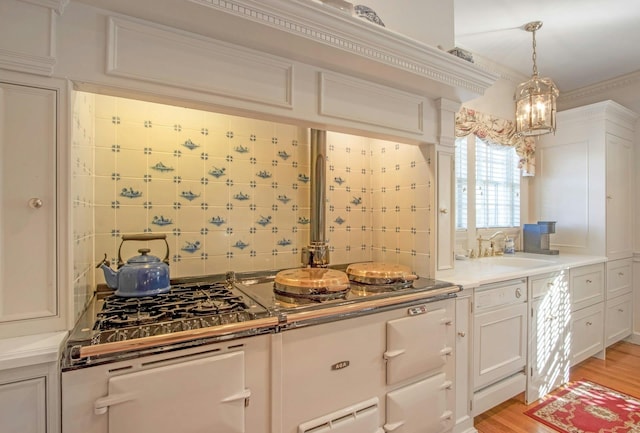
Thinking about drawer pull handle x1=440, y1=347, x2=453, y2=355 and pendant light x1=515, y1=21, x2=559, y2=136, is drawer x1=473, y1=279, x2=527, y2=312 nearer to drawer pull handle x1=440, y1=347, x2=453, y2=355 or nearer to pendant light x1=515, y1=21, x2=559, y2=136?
drawer pull handle x1=440, y1=347, x2=453, y2=355

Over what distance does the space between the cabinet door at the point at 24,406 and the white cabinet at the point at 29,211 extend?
0.15 m

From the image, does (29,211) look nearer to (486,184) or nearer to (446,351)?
(446,351)

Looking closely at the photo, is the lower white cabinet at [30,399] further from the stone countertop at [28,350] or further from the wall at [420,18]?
the wall at [420,18]

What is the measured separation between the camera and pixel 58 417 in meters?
0.87

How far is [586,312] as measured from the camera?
8.80ft

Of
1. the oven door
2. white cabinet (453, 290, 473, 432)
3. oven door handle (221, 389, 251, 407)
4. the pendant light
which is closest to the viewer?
the oven door

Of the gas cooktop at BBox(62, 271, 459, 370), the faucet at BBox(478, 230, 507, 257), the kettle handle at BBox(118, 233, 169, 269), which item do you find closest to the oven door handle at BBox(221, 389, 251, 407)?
the gas cooktop at BBox(62, 271, 459, 370)

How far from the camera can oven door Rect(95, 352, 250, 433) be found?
3.01 feet

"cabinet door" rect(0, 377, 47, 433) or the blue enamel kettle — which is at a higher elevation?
the blue enamel kettle

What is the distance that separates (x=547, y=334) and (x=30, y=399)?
282cm

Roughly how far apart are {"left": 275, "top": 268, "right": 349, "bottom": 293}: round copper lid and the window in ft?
5.76

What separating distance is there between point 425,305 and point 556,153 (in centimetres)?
277

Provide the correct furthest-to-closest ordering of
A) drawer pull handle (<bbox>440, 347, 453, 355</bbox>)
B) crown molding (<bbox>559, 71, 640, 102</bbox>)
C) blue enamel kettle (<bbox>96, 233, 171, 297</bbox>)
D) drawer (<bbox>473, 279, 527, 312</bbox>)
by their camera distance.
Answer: crown molding (<bbox>559, 71, 640, 102</bbox>)
drawer (<bbox>473, 279, 527, 312</bbox>)
drawer pull handle (<bbox>440, 347, 453, 355</bbox>)
blue enamel kettle (<bbox>96, 233, 171, 297</bbox>)

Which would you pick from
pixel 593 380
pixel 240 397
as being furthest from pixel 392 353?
pixel 593 380
